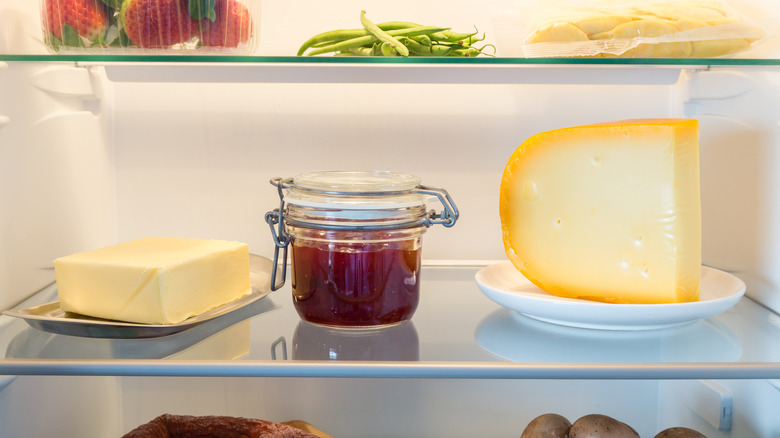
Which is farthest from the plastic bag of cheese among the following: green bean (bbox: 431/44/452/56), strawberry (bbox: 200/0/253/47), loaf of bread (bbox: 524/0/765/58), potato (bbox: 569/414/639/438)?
potato (bbox: 569/414/639/438)

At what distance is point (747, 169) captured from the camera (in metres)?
0.89

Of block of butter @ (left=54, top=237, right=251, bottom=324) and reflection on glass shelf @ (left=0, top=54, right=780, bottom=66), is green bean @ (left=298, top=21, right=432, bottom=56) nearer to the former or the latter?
reflection on glass shelf @ (left=0, top=54, right=780, bottom=66)

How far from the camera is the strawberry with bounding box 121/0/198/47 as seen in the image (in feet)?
2.60

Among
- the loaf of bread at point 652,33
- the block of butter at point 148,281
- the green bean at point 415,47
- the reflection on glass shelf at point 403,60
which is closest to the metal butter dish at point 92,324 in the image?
the block of butter at point 148,281

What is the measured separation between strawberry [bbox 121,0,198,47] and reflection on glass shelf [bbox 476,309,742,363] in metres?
0.48

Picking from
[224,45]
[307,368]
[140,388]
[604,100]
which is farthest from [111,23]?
[604,100]

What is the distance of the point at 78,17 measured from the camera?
2.62ft

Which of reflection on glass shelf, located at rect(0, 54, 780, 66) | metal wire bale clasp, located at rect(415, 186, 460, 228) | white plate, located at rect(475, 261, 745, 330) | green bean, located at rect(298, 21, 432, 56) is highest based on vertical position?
green bean, located at rect(298, 21, 432, 56)

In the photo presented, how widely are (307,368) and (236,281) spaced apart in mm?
219

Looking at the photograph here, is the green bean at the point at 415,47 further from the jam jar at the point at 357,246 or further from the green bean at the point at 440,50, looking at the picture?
the jam jar at the point at 357,246

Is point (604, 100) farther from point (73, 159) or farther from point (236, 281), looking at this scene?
point (73, 159)

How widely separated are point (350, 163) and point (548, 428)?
47 cm

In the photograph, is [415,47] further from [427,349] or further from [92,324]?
[92,324]

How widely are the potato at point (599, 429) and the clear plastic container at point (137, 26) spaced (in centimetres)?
64
